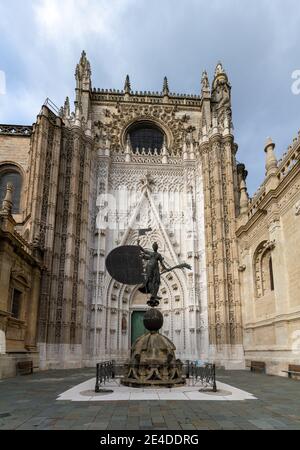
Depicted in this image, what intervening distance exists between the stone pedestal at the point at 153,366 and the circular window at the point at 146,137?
21044 millimetres

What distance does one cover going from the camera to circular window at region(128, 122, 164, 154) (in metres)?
30.4

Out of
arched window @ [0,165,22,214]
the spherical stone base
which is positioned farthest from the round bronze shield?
arched window @ [0,165,22,214]

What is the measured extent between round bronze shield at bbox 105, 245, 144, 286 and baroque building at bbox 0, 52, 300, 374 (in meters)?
5.69

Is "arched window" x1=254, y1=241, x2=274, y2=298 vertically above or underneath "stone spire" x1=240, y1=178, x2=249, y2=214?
underneath

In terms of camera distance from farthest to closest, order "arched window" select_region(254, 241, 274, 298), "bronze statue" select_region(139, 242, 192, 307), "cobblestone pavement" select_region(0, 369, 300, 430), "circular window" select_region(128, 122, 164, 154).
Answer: "circular window" select_region(128, 122, 164, 154) < "arched window" select_region(254, 241, 274, 298) < "bronze statue" select_region(139, 242, 192, 307) < "cobblestone pavement" select_region(0, 369, 300, 430)

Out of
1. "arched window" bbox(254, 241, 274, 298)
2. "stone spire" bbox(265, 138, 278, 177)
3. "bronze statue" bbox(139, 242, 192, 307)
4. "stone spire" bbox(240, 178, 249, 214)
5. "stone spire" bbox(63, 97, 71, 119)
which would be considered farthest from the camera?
"stone spire" bbox(63, 97, 71, 119)

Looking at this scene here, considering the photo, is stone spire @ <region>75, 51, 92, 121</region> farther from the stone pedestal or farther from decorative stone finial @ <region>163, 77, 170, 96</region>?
the stone pedestal

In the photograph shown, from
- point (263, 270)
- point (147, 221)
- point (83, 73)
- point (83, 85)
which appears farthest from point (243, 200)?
point (83, 73)

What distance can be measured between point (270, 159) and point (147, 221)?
35.5 feet

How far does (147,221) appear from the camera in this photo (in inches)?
1048

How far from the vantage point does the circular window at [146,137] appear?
30.4 metres

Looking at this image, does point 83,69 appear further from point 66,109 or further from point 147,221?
point 147,221

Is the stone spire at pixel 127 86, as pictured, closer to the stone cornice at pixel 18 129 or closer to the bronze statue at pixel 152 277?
the stone cornice at pixel 18 129

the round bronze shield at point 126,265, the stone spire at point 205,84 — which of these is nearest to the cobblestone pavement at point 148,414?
the round bronze shield at point 126,265
